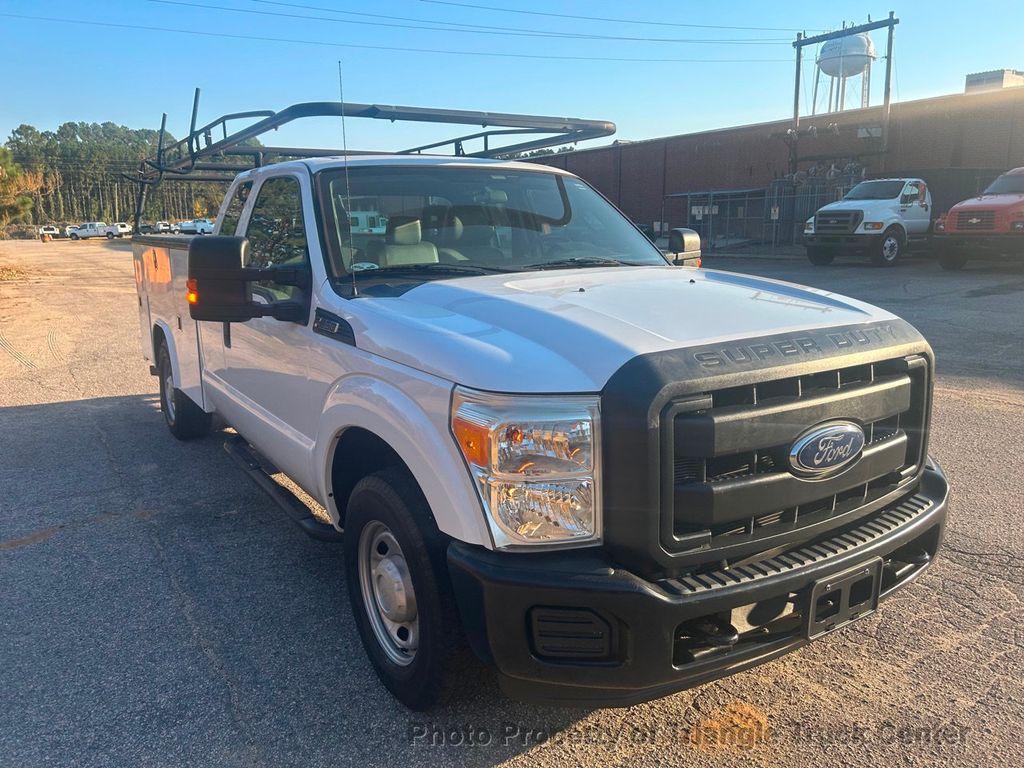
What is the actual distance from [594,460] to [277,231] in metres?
2.64

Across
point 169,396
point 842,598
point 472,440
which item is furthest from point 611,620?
point 169,396

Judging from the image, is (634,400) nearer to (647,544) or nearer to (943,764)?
(647,544)

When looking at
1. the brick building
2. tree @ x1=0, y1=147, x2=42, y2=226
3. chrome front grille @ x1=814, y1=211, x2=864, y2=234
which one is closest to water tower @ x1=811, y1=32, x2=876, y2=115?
the brick building

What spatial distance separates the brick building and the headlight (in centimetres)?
2679

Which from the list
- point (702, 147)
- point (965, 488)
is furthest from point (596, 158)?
point (965, 488)

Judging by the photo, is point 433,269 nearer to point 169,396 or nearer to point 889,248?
point 169,396

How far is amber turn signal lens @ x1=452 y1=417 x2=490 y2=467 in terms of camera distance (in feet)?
7.67

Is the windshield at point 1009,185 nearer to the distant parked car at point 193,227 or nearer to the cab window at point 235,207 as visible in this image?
the distant parked car at point 193,227

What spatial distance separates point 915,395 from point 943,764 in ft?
4.08

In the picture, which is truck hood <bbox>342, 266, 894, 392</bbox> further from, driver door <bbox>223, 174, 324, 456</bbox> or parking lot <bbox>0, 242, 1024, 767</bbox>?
parking lot <bbox>0, 242, 1024, 767</bbox>

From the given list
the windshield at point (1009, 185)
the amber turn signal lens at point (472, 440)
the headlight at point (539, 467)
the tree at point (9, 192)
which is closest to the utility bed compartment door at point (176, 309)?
the amber turn signal lens at point (472, 440)

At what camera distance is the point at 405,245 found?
3.72 meters

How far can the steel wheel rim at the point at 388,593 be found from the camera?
9.24ft

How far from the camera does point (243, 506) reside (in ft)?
16.7
